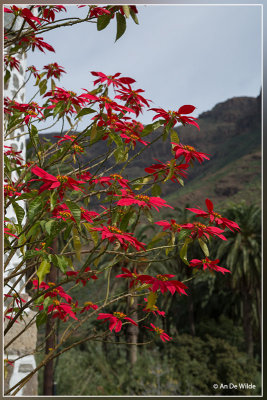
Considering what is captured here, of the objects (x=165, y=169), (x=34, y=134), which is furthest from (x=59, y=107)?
(x=165, y=169)

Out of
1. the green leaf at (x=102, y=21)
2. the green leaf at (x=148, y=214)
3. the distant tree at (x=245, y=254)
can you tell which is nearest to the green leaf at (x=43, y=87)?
the green leaf at (x=102, y=21)

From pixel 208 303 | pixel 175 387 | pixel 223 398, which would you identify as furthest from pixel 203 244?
pixel 208 303

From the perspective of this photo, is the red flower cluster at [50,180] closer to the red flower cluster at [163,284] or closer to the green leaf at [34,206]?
the green leaf at [34,206]

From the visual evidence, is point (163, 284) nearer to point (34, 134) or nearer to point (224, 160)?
point (34, 134)

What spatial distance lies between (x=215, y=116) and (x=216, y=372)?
37.1 meters

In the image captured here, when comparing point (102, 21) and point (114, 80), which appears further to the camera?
point (114, 80)

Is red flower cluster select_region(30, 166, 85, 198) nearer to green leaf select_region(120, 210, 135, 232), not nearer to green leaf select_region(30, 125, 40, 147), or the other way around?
green leaf select_region(120, 210, 135, 232)

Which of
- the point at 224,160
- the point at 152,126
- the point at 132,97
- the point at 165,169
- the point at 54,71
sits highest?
the point at 224,160

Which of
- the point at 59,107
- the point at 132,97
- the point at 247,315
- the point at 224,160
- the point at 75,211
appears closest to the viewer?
the point at 75,211

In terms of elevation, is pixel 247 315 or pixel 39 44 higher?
pixel 39 44

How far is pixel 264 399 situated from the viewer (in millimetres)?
1927

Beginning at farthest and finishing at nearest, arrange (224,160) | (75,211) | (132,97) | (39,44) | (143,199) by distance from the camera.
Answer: (224,160) → (39,44) → (132,97) → (143,199) → (75,211)

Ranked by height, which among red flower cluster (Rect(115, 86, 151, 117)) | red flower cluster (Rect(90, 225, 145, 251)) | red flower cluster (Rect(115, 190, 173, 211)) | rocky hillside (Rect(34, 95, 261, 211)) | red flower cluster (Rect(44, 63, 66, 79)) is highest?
rocky hillside (Rect(34, 95, 261, 211))

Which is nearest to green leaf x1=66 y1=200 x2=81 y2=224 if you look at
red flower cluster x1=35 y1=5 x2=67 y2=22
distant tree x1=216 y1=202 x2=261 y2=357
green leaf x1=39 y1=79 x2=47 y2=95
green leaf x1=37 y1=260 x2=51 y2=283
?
green leaf x1=37 y1=260 x2=51 y2=283
